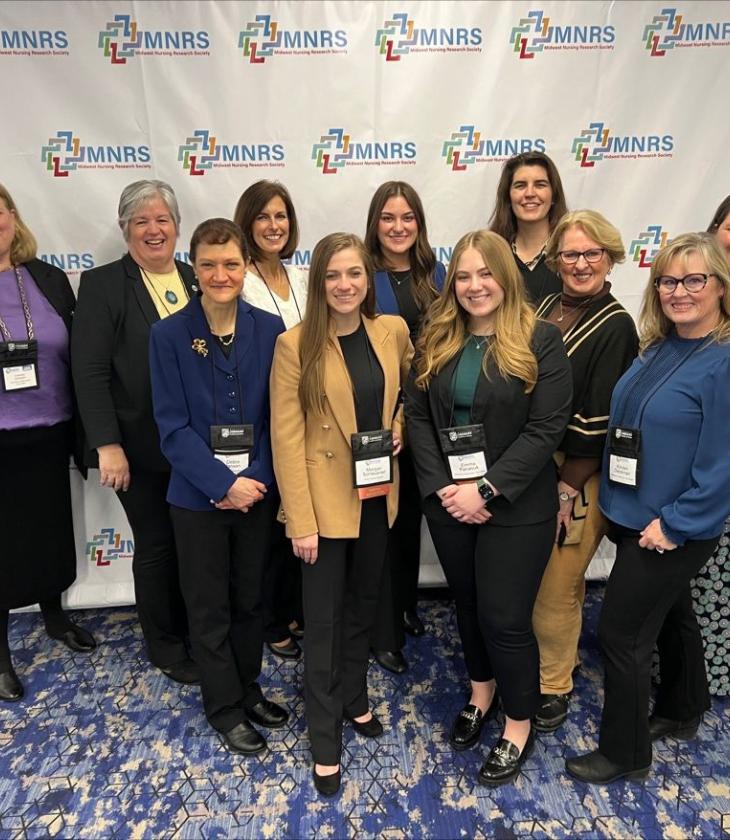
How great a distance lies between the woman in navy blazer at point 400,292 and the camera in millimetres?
2303

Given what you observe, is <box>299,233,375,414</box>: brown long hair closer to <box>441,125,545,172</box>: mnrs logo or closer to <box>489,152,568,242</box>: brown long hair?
<box>489,152,568,242</box>: brown long hair

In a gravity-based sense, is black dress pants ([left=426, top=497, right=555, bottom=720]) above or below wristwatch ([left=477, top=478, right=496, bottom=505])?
below

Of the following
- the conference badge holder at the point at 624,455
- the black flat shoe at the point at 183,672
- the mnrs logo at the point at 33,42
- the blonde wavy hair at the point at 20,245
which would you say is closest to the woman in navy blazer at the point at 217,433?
the black flat shoe at the point at 183,672

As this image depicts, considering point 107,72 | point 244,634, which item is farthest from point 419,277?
point 107,72

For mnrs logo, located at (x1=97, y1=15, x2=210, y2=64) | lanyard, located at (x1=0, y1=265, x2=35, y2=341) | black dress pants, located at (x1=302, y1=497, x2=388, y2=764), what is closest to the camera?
black dress pants, located at (x1=302, y1=497, x2=388, y2=764)

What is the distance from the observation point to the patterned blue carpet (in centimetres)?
185

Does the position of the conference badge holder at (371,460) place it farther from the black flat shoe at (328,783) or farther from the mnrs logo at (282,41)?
the mnrs logo at (282,41)

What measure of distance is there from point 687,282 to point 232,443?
1397 millimetres

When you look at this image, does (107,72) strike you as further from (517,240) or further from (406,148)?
(517,240)

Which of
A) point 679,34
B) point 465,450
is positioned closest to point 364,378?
point 465,450

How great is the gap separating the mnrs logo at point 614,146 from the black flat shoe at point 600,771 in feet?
8.53

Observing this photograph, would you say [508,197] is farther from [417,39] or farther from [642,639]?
[642,639]

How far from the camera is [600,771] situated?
1.97 m

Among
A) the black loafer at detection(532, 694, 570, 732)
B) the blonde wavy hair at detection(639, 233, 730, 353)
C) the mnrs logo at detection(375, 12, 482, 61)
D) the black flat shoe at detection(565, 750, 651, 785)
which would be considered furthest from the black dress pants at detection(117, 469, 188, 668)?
the mnrs logo at detection(375, 12, 482, 61)
